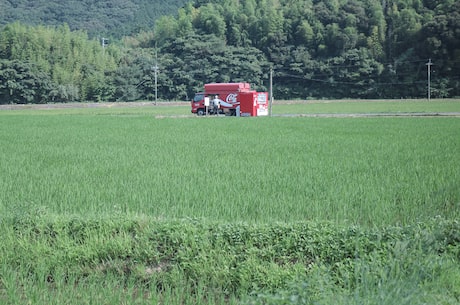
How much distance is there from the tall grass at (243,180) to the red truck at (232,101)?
60.6 ft

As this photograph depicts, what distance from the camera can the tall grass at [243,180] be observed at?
539 centimetres

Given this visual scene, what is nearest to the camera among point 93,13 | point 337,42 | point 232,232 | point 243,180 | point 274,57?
point 232,232

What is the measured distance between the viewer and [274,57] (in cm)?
6831

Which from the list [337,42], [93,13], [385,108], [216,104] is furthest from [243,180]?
[93,13]

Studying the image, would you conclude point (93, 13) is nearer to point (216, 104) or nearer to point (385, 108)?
point (216, 104)

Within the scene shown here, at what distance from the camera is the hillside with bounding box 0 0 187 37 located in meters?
111

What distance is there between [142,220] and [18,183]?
131 inches

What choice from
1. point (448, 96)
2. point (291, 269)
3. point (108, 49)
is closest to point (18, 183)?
point (291, 269)

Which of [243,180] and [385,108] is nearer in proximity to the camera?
[243,180]

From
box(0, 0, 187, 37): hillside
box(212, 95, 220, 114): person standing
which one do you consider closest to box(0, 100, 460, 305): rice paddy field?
box(212, 95, 220, 114): person standing

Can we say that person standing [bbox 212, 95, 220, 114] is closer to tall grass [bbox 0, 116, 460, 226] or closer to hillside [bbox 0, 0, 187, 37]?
tall grass [bbox 0, 116, 460, 226]

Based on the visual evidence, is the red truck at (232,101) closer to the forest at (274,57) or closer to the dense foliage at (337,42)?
the forest at (274,57)

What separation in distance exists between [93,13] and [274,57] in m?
71.2

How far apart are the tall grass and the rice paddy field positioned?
33 millimetres
